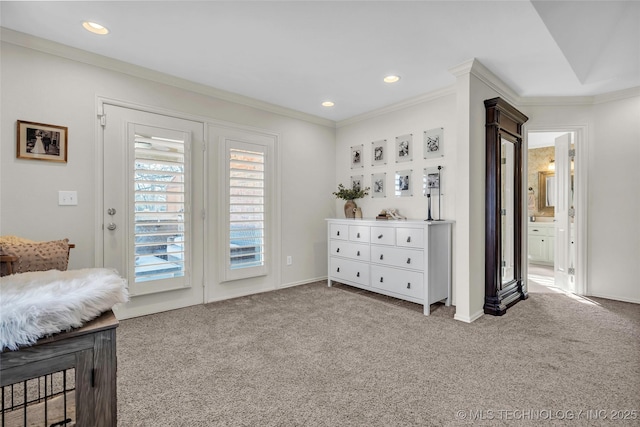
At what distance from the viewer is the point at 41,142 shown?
2547 mm

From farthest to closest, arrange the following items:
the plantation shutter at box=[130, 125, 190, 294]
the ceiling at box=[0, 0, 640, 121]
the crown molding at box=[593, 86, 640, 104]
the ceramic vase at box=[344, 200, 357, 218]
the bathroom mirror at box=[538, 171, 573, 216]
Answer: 1. the bathroom mirror at box=[538, 171, 573, 216]
2. the ceramic vase at box=[344, 200, 357, 218]
3. the crown molding at box=[593, 86, 640, 104]
4. the plantation shutter at box=[130, 125, 190, 294]
5. the ceiling at box=[0, 0, 640, 121]

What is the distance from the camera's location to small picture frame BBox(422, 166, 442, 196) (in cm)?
359

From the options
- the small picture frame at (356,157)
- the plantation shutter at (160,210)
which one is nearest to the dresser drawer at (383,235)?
the small picture frame at (356,157)

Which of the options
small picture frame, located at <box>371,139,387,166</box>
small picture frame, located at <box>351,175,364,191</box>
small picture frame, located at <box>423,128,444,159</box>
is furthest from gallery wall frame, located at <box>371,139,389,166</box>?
small picture frame, located at <box>423,128,444,159</box>

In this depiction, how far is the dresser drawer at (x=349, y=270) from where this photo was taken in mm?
3781

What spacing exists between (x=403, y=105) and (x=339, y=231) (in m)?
1.79

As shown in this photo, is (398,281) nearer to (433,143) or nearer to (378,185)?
(378,185)

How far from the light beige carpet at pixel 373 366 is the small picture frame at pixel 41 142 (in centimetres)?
160

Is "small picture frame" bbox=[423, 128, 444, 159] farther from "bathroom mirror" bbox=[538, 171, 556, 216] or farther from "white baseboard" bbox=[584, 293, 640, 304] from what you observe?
"bathroom mirror" bbox=[538, 171, 556, 216]

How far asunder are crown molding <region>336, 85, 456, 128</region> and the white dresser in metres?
1.46

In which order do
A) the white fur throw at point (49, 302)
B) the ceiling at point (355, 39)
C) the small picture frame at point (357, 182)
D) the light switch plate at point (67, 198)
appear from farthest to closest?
the small picture frame at point (357, 182)
the light switch plate at point (67, 198)
the ceiling at point (355, 39)
the white fur throw at point (49, 302)

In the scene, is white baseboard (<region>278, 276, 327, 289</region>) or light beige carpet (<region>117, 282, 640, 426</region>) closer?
light beige carpet (<region>117, 282, 640, 426</region>)

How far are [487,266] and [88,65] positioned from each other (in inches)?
167

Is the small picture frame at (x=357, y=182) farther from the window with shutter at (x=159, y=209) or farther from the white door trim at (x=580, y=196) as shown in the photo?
the window with shutter at (x=159, y=209)
